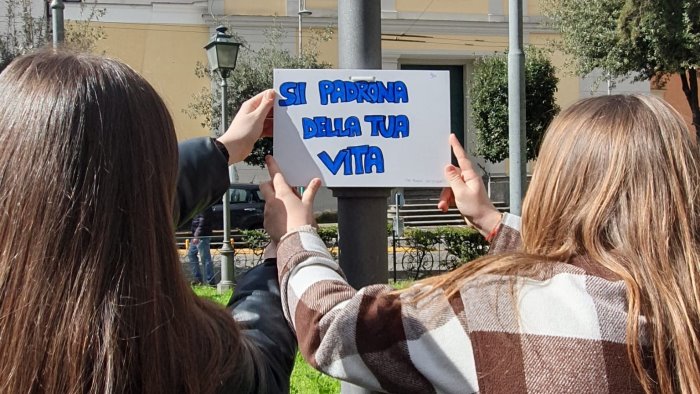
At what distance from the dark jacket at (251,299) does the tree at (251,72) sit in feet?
53.5

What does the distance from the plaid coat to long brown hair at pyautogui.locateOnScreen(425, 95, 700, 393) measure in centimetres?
4

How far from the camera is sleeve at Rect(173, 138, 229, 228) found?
157cm

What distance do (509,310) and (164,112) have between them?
684 millimetres

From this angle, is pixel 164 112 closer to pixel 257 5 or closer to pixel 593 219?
pixel 593 219

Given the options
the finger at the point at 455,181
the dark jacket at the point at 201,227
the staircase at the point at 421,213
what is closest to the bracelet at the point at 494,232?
the finger at the point at 455,181

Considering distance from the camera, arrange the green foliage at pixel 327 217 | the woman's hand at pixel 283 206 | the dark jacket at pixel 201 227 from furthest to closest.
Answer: the green foliage at pixel 327 217, the dark jacket at pixel 201 227, the woman's hand at pixel 283 206

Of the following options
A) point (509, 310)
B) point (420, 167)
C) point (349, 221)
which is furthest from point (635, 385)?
point (349, 221)

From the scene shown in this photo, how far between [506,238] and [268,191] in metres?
0.63

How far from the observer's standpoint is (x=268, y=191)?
179 centimetres

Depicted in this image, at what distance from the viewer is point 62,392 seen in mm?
1062

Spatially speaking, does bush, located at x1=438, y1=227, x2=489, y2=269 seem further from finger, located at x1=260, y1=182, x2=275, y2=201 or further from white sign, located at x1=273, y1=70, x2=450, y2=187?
finger, located at x1=260, y1=182, x2=275, y2=201

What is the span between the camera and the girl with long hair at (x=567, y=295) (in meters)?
1.25

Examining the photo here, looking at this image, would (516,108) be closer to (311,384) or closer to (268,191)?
(311,384)

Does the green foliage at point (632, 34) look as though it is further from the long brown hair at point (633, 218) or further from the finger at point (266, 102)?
the long brown hair at point (633, 218)
